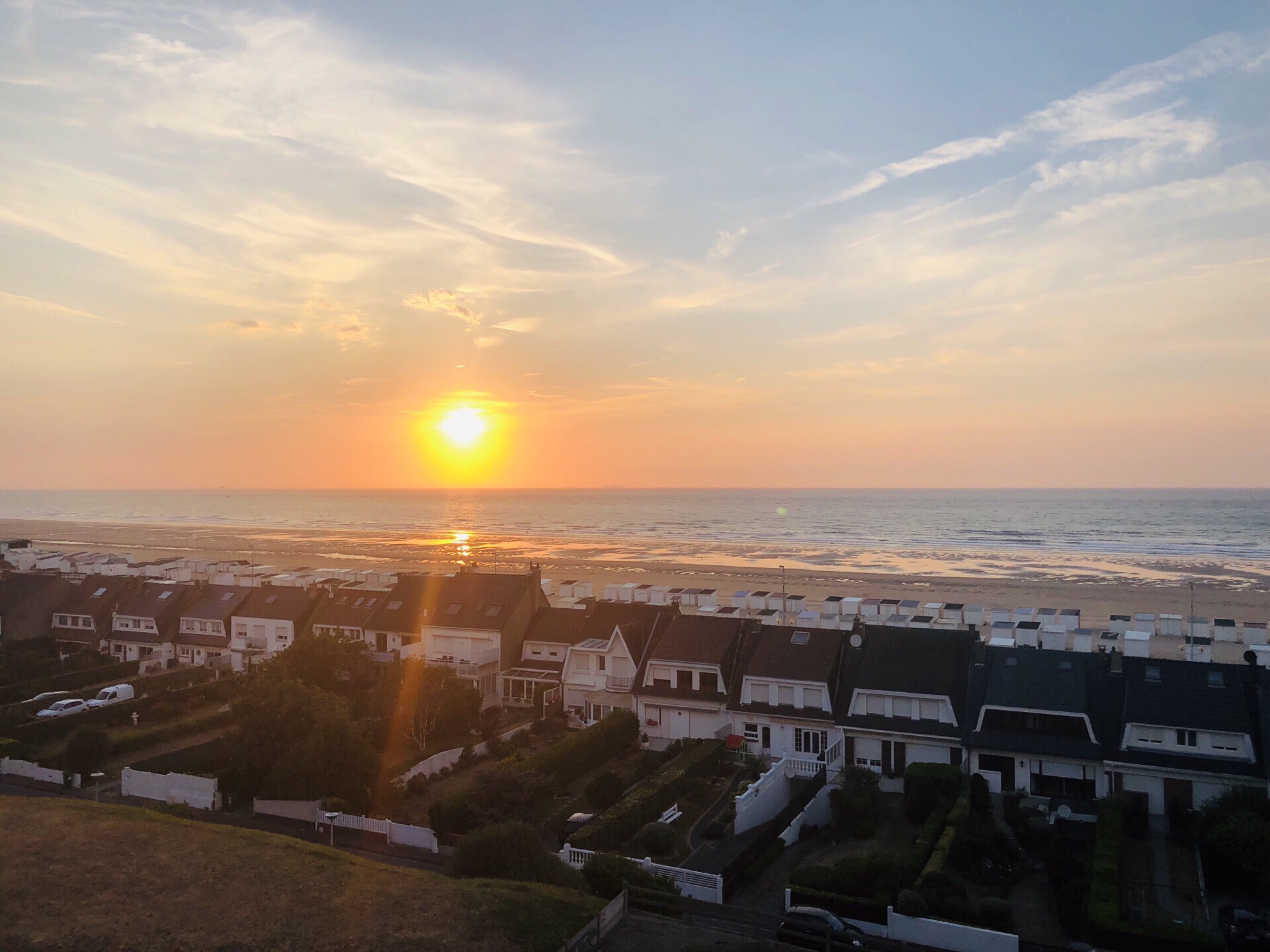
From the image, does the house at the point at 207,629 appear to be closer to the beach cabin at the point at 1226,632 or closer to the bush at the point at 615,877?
the bush at the point at 615,877

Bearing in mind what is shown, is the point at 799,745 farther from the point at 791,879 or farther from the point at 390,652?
the point at 390,652

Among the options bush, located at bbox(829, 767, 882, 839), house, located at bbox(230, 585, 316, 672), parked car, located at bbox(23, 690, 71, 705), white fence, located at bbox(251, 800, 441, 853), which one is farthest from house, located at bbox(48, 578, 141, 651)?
bush, located at bbox(829, 767, 882, 839)

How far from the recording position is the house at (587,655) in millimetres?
43594

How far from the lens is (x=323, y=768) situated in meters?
30.6

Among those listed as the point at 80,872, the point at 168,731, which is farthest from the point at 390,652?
the point at 80,872

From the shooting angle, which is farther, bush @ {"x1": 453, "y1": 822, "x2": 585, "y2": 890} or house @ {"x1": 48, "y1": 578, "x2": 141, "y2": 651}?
house @ {"x1": 48, "y1": 578, "x2": 141, "y2": 651}

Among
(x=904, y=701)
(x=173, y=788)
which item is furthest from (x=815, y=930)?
(x=173, y=788)

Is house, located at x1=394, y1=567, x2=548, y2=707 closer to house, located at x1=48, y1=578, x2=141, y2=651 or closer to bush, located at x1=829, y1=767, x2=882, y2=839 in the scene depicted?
house, located at x1=48, y1=578, x2=141, y2=651

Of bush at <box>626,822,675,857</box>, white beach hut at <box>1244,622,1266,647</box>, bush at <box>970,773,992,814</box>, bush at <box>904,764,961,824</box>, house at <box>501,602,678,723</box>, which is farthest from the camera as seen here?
white beach hut at <box>1244,622,1266,647</box>

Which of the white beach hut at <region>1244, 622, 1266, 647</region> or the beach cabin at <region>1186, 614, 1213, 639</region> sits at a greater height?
the beach cabin at <region>1186, 614, 1213, 639</region>

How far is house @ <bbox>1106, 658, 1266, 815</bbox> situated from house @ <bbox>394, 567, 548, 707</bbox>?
30.7 m

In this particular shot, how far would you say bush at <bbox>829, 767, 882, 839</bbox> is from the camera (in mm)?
30391

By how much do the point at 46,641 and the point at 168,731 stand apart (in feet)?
82.0

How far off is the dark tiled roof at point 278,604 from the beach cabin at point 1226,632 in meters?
60.8
